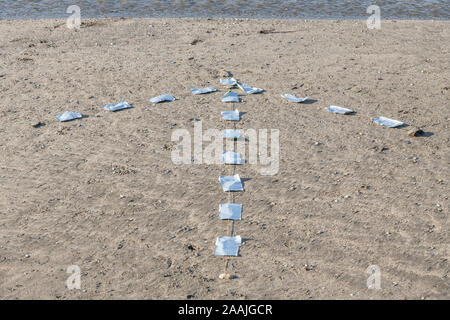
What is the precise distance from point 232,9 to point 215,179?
672cm

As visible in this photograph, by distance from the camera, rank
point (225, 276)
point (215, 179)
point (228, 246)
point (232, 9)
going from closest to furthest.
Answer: point (225, 276) → point (228, 246) → point (215, 179) → point (232, 9)

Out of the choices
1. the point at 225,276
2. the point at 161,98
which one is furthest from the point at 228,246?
the point at 161,98

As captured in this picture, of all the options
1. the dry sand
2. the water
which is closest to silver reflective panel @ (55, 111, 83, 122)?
the dry sand

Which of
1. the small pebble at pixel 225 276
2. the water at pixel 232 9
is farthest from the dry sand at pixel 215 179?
the water at pixel 232 9

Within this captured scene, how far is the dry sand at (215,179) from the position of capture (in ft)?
11.1

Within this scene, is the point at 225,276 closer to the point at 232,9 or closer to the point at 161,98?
the point at 161,98

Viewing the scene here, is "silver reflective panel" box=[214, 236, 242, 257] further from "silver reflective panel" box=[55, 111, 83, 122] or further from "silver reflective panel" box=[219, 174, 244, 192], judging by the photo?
"silver reflective panel" box=[55, 111, 83, 122]

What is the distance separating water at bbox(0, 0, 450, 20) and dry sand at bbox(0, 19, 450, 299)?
2542 mm

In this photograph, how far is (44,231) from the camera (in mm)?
3811

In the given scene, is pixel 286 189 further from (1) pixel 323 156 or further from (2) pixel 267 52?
(2) pixel 267 52

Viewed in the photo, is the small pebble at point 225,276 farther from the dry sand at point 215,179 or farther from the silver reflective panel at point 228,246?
the silver reflective panel at point 228,246

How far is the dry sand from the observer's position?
340 cm

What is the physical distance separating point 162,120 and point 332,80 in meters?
2.44

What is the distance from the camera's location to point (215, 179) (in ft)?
14.6
